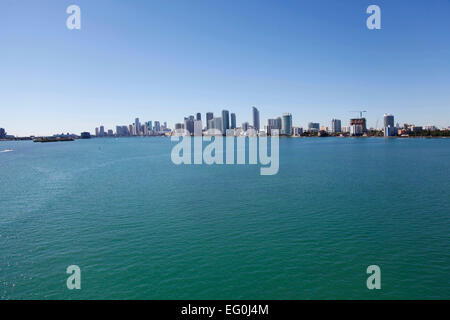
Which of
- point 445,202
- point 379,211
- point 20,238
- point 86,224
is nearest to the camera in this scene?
point 20,238

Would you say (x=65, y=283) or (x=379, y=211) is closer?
(x=65, y=283)

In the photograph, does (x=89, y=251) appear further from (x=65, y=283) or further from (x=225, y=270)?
(x=225, y=270)

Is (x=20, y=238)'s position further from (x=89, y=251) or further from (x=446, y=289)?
(x=446, y=289)
